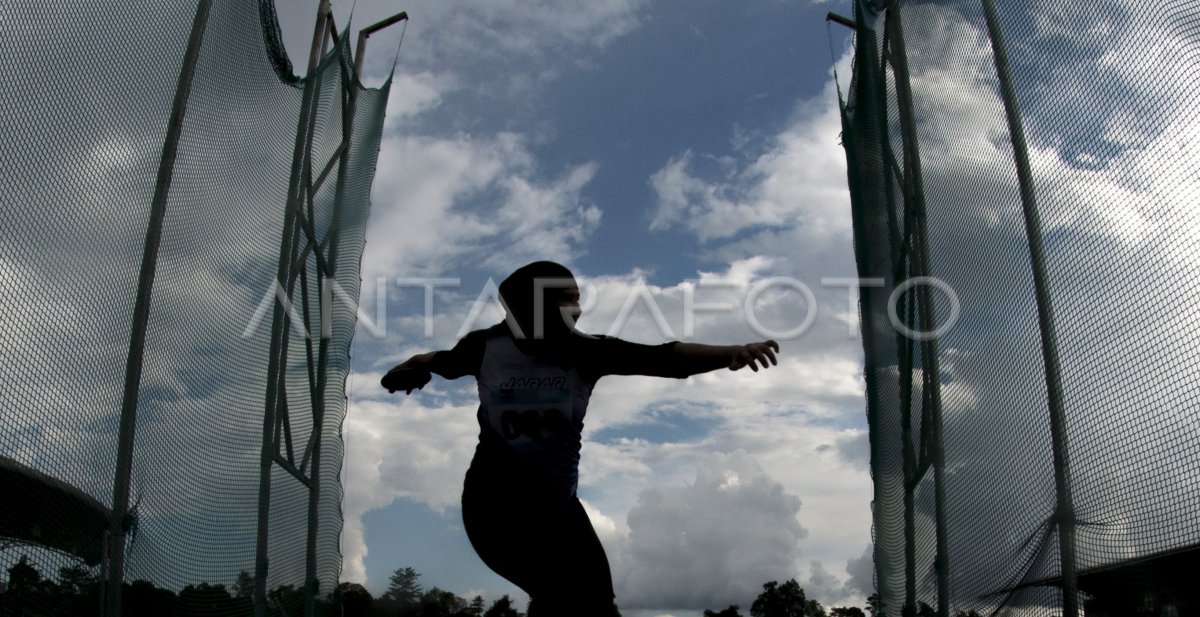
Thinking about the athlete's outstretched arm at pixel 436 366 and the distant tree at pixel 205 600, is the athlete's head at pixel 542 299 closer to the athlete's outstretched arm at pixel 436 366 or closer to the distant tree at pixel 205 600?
the athlete's outstretched arm at pixel 436 366

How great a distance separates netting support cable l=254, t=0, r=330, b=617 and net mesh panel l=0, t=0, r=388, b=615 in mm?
41

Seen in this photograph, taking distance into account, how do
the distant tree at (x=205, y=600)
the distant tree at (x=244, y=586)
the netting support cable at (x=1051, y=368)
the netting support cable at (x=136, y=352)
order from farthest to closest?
the distant tree at (x=244, y=586) → the distant tree at (x=205, y=600) → the netting support cable at (x=136, y=352) → the netting support cable at (x=1051, y=368)

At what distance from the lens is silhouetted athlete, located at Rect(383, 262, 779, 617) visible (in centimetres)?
260

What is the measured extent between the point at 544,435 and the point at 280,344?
3154mm

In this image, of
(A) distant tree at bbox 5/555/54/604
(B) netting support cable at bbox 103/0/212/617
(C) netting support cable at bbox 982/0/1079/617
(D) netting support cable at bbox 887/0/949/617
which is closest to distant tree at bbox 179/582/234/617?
(B) netting support cable at bbox 103/0/212/617

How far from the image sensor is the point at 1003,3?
418 centimetres

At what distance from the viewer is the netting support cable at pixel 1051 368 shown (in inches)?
140

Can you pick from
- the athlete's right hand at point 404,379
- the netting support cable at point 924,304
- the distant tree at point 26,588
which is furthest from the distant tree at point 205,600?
the netting support cable at point 924,304

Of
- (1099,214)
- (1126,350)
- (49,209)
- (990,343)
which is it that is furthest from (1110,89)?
(49,209)

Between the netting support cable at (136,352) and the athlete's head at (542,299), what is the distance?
6.80 feet

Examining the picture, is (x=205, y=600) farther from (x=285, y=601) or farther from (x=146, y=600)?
(x=285, y=601)

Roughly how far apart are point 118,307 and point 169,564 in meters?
1.15

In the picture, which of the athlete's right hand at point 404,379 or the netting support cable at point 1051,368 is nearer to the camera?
the athlete's right hand at point 404,379

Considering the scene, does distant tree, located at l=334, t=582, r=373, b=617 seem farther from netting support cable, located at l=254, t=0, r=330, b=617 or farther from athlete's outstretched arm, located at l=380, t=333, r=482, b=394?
athlete's outstretched arm, located at l=380, t=333, r=482, b=394
